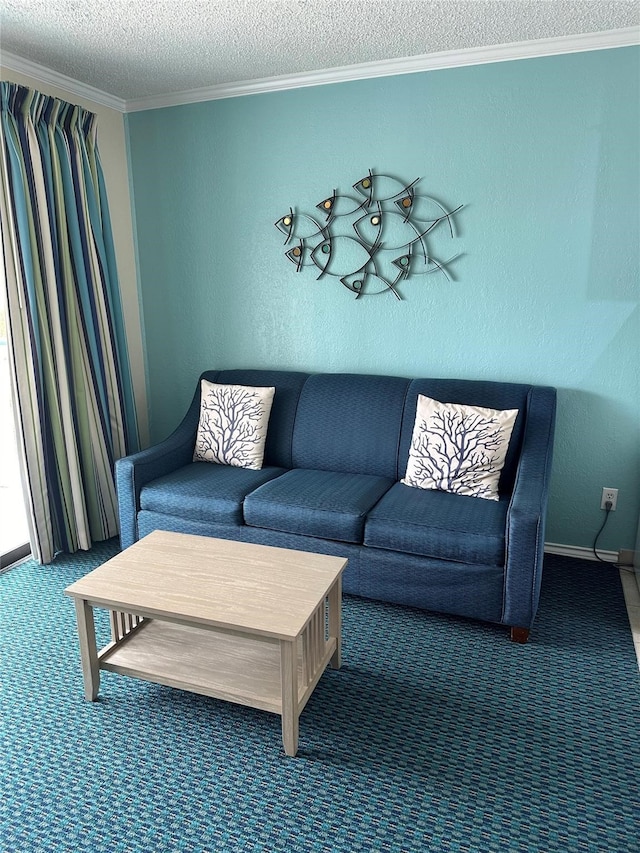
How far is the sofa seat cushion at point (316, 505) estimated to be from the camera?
2539 mm

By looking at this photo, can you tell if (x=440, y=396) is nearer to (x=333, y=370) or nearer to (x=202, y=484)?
(x=333, y=370)

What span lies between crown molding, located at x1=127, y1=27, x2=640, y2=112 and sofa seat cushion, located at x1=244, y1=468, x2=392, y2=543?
1959 millimetres

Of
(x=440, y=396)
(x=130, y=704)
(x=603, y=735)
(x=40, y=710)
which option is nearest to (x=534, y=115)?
(x=440, y=396)

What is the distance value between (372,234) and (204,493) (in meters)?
1.54

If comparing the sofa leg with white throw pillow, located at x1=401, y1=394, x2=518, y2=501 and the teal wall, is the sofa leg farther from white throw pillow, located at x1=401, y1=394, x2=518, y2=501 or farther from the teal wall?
the teal wall

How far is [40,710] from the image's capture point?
1.98m

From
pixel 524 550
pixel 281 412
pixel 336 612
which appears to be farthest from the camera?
pixel 281 412

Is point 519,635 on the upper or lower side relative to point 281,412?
lower

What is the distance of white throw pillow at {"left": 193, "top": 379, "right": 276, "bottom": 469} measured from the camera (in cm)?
312

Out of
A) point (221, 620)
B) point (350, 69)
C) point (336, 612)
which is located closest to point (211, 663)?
point (221, 620)

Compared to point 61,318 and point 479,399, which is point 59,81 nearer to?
point 61,318

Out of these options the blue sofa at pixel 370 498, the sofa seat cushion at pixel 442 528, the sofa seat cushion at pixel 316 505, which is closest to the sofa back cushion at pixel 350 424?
the blue sofa at pixel 370 498

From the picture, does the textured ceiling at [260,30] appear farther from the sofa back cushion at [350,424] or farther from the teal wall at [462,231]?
the sofa back cushion at [350,424]

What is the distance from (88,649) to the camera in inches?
76.9
